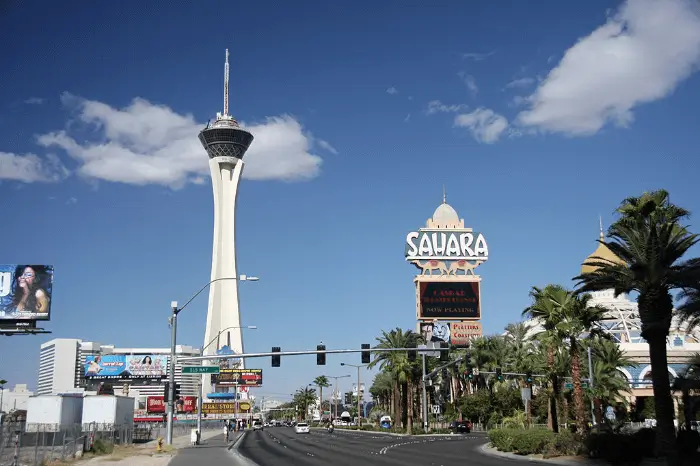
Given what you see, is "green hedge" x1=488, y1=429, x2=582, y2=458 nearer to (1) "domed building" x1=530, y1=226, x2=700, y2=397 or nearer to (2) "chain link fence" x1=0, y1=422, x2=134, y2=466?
(2) "chain link fence" x1=0, y1=422, x2=134, y2=466

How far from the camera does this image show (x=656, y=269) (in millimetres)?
29188

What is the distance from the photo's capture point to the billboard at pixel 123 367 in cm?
12288

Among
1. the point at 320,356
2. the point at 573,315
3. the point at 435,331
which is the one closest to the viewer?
the point at 573,315

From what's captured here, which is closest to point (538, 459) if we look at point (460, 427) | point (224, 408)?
point (460, 427)

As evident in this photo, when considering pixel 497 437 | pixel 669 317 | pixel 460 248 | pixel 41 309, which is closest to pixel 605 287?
pixel 669 317

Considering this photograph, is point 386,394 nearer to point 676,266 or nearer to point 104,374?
point 104,374

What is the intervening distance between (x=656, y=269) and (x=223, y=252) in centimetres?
15159

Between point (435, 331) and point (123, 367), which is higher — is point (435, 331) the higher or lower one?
the higher one

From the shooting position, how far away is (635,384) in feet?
309

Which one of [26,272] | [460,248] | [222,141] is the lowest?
[26,272]

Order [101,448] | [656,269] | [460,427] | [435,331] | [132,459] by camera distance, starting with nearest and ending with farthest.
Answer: [656,269]
[132,459]
[101,448]
[460,427]
[435,331]

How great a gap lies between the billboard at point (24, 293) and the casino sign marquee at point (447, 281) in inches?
2140

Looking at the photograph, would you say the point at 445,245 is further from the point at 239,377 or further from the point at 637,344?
the point at 239,377

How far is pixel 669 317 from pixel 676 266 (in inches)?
83.2
